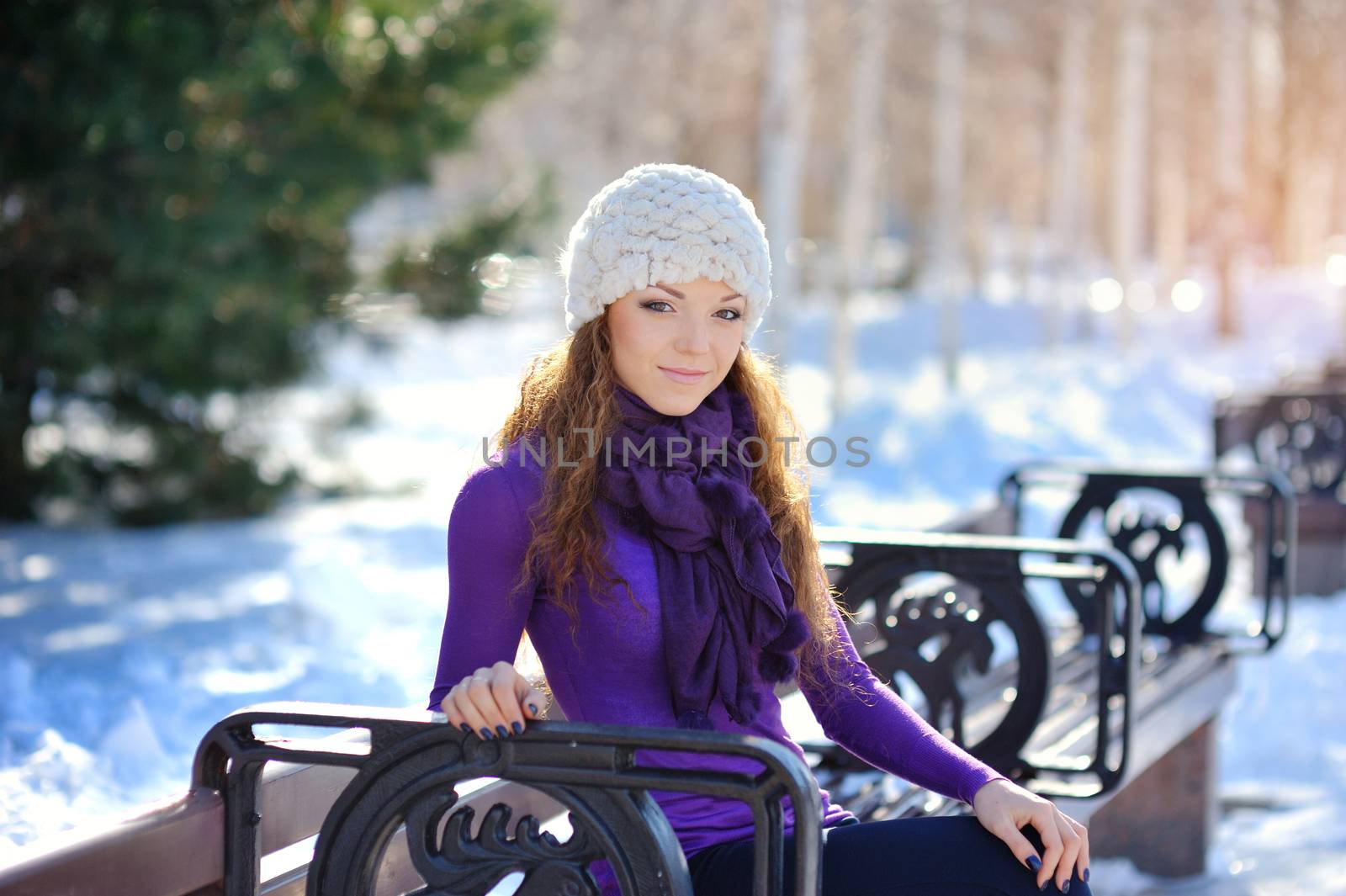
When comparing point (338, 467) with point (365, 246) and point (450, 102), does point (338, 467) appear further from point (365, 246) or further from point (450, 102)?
point (450, 102)

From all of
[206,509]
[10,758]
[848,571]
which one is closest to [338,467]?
[206,509]

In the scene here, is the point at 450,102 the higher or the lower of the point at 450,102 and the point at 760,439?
the higher

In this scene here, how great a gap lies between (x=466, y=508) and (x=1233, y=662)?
123 inches

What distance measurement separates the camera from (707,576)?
2090 millimetres

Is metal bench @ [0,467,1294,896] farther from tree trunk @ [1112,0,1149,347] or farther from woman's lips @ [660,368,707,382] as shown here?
tree trunk @ [1112,0,1149,347]

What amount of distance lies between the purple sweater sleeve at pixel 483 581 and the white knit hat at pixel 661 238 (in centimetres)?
36

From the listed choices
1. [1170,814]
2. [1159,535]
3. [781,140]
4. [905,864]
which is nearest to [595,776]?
[905,864]

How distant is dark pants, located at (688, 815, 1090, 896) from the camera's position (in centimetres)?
197

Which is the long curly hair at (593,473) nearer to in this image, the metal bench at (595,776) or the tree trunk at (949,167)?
the metal bench at (595,776)

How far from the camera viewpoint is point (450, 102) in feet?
28.3

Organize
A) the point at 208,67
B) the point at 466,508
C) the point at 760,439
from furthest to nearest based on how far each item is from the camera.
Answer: the point at 208,67 → the point at 760,439 → the point at 466,508

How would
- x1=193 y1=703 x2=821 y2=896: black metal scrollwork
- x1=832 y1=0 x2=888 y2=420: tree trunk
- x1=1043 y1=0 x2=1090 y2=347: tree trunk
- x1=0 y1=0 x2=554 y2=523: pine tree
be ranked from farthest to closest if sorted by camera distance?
x1=1043 y1=0 x2=1090 y2=347: tree trunk, x1=832 y1=0 x2=888 y2=420: tree trunk, x1=0 y1=0 x2=554 y2=523: pine tree, x1=193 y1=703 x2=821 y2=896: black metal scrollwork

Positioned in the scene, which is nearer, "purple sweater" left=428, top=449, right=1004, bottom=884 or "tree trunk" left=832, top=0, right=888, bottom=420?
"purple sweater" left=428, top=449, right=1004, bottom=884

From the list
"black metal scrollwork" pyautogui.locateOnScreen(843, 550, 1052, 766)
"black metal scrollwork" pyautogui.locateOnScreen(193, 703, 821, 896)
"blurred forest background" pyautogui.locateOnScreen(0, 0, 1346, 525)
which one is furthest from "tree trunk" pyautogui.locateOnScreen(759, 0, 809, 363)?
"black metal scrollwork" pyautogui.locateOnScreen(193, 703, 821, 896)
